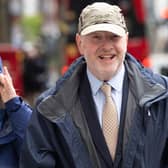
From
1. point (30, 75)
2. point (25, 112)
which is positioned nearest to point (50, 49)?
point (30, 75)

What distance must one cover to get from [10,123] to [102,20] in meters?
0.80

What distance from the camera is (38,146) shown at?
3.88m

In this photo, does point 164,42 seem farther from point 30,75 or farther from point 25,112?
point 25,112

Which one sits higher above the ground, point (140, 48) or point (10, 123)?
point (10, 123)

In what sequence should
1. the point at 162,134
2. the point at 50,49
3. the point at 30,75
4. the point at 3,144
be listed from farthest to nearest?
1. the point at 50,49
2. the point at 30,75
3. the point at 3,144
4. the point at 162,134

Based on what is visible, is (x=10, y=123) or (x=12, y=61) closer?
(x=10, y=123)

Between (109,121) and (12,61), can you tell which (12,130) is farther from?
(12,61)

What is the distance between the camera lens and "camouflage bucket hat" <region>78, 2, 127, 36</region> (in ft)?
12.8

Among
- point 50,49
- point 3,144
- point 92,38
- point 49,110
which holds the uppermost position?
point 92,38

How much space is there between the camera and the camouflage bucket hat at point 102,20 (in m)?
3.89

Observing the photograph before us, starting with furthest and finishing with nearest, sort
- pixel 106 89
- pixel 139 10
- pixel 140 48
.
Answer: pixel 139 10 → pixel 140 48 → pixel 106 89

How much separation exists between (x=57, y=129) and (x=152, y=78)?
59cm

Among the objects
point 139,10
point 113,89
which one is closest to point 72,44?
point 139,10

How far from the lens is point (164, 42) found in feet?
52.3
